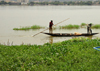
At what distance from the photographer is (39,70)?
745 cm

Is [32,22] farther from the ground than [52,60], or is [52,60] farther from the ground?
[52,60]

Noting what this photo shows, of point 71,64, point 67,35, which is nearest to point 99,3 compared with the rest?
point 67,35

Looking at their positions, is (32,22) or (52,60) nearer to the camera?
(52,60)

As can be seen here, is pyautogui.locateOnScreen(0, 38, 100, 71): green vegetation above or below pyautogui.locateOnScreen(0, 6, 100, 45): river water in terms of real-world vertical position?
above

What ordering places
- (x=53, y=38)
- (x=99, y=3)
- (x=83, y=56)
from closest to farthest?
(x=83, y=56) → (x=53, y=38) → (x=99, y=3)

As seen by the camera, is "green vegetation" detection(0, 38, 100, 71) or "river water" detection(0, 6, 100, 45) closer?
"green vegetation" detection(0, 38, 100, 71)

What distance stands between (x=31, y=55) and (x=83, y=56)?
2.42 m

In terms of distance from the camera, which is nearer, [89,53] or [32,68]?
[32,68]

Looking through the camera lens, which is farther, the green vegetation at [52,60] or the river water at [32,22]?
the river water at [32,22]

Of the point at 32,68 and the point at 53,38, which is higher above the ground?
the point at 32,68

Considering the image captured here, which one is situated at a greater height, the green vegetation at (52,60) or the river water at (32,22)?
the green vegetation at (52,60)

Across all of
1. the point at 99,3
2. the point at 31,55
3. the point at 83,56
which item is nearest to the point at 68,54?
the point at 83,56

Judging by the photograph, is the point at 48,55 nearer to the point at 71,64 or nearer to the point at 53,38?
the point at 71,64

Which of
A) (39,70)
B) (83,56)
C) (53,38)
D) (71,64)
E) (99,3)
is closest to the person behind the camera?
(39,70)
